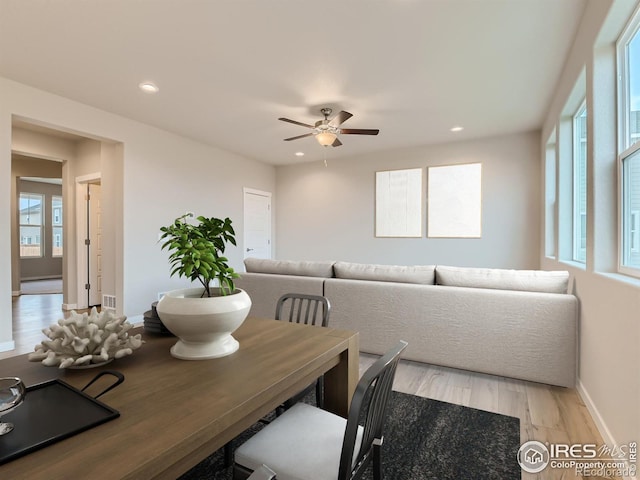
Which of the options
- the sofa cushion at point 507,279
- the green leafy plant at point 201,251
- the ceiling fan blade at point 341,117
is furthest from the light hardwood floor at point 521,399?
the ceiling fan blade at point 341,117

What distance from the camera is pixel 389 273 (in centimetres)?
302

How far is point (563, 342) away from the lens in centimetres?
239

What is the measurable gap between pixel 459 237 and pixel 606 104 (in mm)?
3619

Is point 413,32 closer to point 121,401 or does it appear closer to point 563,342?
point 563,342

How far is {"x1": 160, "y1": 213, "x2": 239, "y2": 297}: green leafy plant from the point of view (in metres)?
1.11

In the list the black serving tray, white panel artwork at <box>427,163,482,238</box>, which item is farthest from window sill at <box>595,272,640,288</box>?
white panel artwork at <box>427,163,482,238</box>

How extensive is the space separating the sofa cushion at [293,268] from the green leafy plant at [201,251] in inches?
82.4

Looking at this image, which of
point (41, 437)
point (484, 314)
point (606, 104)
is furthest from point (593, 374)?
point (41, 437)

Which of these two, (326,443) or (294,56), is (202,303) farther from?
(294,56)

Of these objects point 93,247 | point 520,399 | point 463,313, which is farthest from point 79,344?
point 93,247

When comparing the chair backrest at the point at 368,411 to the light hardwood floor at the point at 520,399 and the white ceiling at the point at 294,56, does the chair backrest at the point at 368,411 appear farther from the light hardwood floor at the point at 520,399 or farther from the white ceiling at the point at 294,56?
the white ceiling at the point at 294,56

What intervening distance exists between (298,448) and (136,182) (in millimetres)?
4410

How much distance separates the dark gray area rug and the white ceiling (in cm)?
274

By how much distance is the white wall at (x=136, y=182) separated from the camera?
3.37 metres
